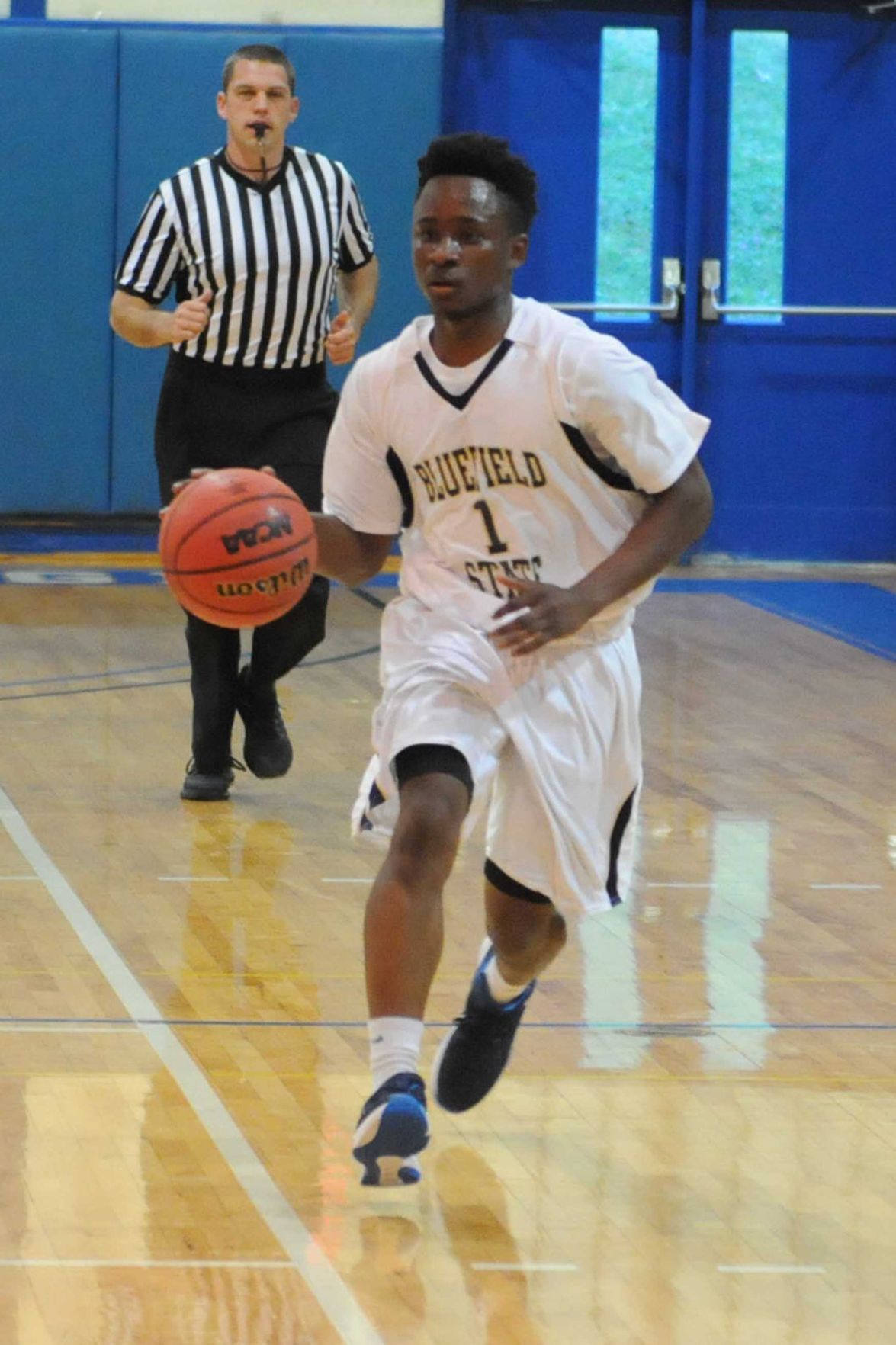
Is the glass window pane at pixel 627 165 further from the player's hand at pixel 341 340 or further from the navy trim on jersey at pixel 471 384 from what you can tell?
the navy trim on jersey at pixel 471 384

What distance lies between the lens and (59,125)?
11836mm

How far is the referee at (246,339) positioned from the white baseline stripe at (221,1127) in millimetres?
923

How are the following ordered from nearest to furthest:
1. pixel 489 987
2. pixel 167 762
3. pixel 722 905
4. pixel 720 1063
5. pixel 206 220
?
pixel 489 987 → pixel 720 1063 → pixel 722 905 → pixel 206 220 → pixel 167 762

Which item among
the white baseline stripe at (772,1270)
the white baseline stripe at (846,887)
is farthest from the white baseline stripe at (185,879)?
the white baseline stripe at (772,1270)

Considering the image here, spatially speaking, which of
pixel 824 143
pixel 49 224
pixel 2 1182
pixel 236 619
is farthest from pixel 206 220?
pixel 824 143

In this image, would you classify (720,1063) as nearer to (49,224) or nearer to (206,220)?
(206,220)

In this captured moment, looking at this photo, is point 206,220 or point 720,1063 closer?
point 720,1063

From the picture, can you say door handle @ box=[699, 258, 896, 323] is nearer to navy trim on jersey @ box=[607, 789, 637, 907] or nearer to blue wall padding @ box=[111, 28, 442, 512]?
blue wall padding @ box=[111, 28, 442, 512]

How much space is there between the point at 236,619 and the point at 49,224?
8.44 m

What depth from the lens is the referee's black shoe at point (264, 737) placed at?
6.78m

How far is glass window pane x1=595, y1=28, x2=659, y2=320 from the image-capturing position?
39.8 ft

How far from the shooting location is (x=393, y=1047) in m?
3.62

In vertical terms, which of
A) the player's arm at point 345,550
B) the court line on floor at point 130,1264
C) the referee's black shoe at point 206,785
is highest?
the player's arm at point 345,550

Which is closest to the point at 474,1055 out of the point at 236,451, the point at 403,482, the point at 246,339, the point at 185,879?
the point at 403,482
